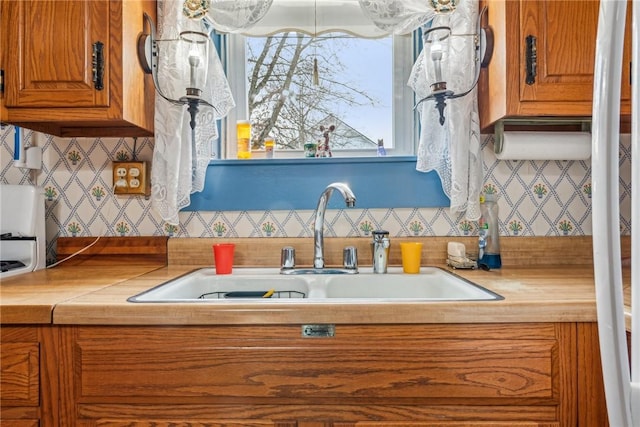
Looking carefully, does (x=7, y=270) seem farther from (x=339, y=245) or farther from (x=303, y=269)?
(x=339, y=245)

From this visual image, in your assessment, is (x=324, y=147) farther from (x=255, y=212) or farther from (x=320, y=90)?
(x=255, y=212)

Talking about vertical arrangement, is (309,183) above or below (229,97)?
below

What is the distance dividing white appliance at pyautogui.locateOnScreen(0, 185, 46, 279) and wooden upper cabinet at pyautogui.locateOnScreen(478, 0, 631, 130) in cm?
156

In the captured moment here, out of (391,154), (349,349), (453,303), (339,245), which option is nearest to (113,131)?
(339,245)

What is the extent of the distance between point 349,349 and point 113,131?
3.84ft

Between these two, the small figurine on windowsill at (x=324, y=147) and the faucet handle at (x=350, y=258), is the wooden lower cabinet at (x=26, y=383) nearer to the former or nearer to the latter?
the faucet handle at (x=350, y=258)

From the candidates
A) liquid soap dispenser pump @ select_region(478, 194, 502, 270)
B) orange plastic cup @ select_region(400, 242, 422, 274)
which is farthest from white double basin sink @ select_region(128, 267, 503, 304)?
liquid soap dispenser pump @ select_region(478, 194, 502, 270)

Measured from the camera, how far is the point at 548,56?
4.16 feet

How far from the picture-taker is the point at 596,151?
1.73ft

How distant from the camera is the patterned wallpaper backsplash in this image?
61.9 inches

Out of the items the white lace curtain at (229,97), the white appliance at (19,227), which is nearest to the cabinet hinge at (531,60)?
the white lace curtain at (229,97)

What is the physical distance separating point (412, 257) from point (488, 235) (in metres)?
0.29

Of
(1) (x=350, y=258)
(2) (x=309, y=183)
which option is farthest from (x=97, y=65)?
(1) (x=350, y=258)

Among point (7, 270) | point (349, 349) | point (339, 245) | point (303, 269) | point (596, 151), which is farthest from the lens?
point (339, 245)
